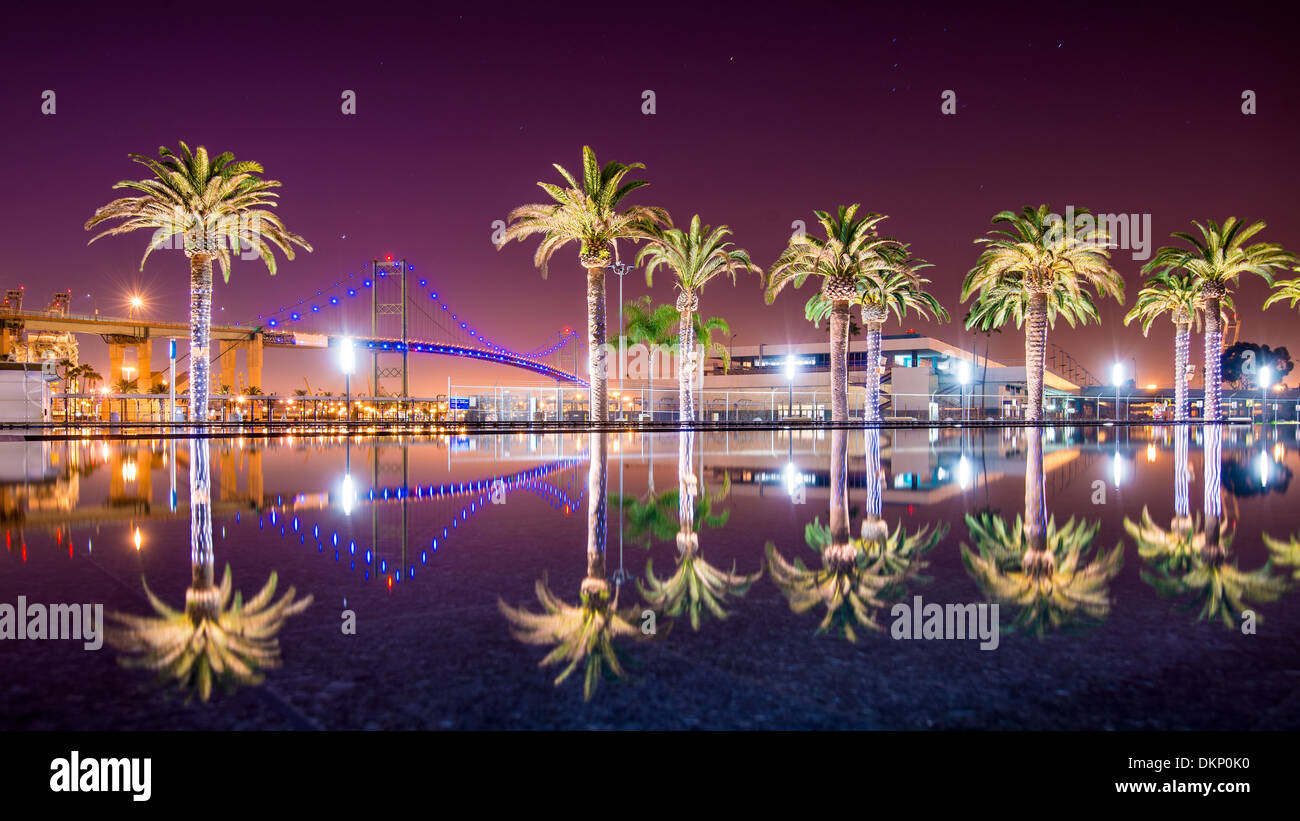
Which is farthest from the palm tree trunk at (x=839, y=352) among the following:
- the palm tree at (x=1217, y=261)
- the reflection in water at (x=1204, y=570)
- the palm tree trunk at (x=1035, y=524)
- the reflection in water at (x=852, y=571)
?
the reflection in water at (x=852, y=571)

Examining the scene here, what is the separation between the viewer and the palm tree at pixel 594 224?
2584 cm

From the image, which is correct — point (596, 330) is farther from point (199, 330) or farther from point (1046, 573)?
point (1046, 573)

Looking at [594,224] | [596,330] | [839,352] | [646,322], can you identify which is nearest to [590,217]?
[594,224]

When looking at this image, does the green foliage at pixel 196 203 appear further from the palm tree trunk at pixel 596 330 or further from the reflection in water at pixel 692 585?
the reflection in water at pixel 692 585

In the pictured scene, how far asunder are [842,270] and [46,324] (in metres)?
75.9

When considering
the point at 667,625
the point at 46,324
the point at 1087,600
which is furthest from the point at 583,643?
the point at 46,324

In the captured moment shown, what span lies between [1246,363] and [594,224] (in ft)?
240

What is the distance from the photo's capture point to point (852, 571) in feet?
11.7

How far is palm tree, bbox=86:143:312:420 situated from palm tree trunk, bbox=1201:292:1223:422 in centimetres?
4219

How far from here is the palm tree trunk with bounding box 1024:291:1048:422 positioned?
102 ft

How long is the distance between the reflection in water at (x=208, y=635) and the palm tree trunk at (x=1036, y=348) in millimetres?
33521

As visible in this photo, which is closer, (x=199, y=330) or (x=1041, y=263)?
(x=199, y=330)

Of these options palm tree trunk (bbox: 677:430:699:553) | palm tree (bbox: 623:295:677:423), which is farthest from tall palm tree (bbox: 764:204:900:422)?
palm tree trunk (bbox: 677:430:699:553)
